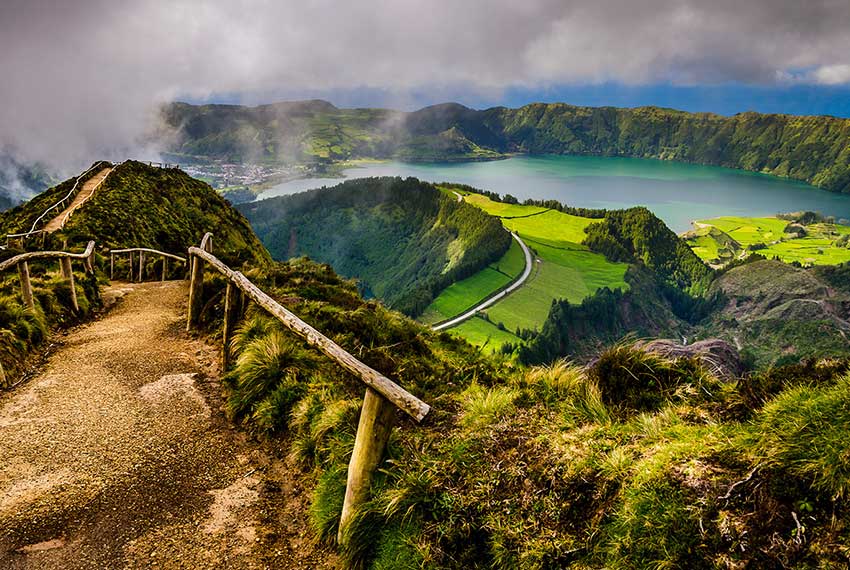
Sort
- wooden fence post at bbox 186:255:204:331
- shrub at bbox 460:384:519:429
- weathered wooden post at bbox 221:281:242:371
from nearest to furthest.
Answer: shrub at bbox 460:384:519:429
weathered wooden post at bbox 221:281:242:371
wooden fence post at bbox 186:255:204:331

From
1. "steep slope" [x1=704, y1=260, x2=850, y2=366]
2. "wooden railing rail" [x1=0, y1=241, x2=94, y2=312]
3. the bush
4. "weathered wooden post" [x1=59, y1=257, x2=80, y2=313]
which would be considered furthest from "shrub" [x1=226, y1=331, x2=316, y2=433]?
"steep slope" [x1=704, y1=260, x2=850, y2=366]

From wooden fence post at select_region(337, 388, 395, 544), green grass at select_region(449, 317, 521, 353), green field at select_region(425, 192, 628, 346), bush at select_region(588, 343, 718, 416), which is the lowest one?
green grass at select_region(449, 317, 521, 353)

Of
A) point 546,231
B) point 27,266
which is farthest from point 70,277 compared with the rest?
point 546,231

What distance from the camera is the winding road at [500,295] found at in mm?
115575

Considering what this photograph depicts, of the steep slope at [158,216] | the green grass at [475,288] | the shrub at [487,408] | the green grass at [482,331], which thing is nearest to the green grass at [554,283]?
the green grass at [482,331]

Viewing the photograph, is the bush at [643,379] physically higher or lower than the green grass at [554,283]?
higher

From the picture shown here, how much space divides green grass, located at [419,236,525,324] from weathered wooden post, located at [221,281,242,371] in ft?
350

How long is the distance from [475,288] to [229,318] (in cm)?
13181

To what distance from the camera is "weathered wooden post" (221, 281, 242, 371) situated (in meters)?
8.20

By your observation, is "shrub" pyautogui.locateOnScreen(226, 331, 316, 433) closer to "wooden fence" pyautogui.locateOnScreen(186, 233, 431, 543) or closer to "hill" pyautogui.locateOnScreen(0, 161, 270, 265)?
"wooden fence" pyautogui.locateOnScreen(186, 233, 431, 543)

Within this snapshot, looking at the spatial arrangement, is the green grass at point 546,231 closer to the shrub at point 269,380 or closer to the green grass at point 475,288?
the green grass at point 475,288

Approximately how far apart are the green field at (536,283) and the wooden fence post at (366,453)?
88587mm

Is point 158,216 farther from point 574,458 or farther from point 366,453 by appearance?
point 574,458

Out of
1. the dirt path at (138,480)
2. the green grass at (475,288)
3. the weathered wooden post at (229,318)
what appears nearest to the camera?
the dirt path at (138,480)
